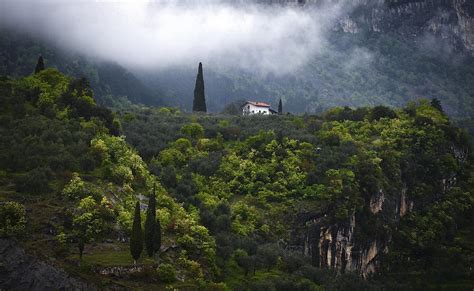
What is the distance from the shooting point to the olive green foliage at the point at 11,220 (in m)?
51.1

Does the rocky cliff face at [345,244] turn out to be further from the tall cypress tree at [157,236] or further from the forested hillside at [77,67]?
the forested hillside at [77,67]

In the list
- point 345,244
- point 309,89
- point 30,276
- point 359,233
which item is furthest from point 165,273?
point 309,89

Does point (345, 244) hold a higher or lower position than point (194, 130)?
lower

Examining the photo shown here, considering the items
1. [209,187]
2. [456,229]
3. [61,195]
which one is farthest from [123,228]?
[456,229]

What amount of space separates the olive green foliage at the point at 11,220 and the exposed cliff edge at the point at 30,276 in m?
1.92

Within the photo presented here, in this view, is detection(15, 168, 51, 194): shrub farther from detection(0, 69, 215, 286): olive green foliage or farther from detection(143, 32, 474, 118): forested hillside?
detection(143, 32, 474, 118): forested hillside

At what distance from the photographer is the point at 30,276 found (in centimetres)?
4856

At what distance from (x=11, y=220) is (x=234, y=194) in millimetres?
36303

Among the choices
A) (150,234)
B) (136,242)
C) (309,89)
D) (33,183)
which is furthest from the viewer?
(309,89)

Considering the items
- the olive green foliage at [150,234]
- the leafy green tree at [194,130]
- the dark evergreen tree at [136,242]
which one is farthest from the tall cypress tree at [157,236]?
the leafy green tree at [194,130]

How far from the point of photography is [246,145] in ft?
309

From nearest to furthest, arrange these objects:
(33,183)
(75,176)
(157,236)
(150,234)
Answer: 1. (150,234)
2. (157,236)
3. (33,183)
4. (75,176)

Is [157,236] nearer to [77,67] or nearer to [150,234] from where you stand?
[150,234]

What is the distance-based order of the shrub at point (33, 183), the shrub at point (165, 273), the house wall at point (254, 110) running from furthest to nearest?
the house wall at point (254, 110) < the shrub at point (33, 183) < the shrub at point (165, 273)
